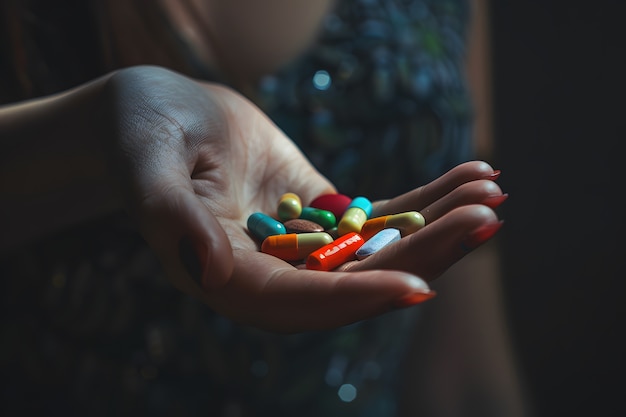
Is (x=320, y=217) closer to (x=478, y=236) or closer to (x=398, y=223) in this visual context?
(x=398, y=223)

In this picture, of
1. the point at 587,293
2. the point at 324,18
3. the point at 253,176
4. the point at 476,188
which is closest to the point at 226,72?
the point at 324,18

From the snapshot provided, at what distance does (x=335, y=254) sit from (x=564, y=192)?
1.09m

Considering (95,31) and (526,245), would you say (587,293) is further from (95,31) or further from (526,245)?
(95,31)

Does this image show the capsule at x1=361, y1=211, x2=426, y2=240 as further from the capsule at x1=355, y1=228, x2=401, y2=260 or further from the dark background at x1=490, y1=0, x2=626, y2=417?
the dark background at x1=490, y1=0, x2=626, y2=417

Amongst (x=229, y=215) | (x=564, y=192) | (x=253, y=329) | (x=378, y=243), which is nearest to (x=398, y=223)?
(x=378, y=243)

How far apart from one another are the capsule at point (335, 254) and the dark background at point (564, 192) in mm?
969

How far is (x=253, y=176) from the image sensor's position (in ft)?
2.07

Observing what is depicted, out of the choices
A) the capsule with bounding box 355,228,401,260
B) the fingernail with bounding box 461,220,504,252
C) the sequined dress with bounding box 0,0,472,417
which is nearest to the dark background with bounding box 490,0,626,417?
the sequined dress with bounding box 0,0,472,417

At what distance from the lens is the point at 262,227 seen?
1.79 feet

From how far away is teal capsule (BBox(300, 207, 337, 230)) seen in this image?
61 cm

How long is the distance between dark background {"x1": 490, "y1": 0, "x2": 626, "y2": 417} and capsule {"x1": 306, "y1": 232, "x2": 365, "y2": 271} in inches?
38.1

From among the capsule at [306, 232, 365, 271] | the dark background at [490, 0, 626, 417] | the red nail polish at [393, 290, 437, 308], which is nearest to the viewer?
the red nail polish at [393, 290, 437, 308]

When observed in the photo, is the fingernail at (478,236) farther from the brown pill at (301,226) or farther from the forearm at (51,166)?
the forearm at (51,166)

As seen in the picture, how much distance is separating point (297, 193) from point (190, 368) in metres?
0.29
